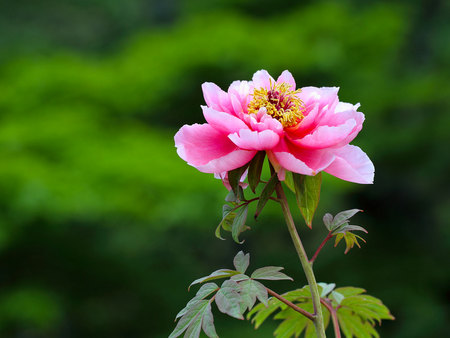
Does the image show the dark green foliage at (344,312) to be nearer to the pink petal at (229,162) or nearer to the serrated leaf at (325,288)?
the serrated leaf at (325,288)

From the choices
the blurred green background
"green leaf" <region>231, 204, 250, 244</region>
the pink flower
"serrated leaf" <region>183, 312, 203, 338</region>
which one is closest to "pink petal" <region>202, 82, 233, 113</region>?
the pink flower

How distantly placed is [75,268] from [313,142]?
200 inches

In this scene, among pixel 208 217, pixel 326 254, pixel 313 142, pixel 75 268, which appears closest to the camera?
pixel 313 142

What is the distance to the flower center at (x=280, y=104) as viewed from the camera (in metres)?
0.58

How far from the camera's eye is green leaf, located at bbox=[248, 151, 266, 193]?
22.2 inches

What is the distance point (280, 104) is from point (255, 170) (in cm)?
7

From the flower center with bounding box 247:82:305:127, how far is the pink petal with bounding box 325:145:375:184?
6 cm

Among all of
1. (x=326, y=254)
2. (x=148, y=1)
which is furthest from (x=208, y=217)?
(x=148, y=1)

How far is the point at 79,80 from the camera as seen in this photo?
5703 millimetres

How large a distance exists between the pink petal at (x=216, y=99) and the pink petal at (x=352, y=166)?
4.6 inches

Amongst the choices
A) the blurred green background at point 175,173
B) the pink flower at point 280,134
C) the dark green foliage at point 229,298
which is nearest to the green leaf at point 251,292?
the dark green foliage at point 229,298

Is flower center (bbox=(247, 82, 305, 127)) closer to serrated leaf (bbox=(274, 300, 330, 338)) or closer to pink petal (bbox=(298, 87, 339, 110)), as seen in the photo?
pink petal (bbox=(298, 87, 339, 110))

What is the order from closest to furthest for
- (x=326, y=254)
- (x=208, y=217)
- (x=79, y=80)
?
(x=208, y=217)
(x=79, y=80)
(x=326, y=254)

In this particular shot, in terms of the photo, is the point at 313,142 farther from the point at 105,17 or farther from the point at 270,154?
the point at 105,17
